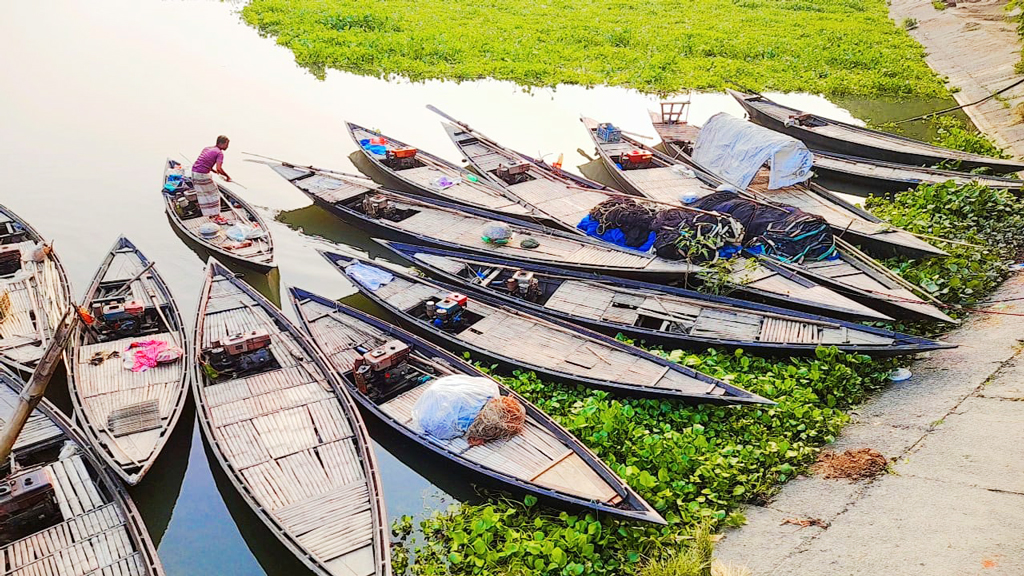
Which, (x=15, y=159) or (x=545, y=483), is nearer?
(x=545, y=483)

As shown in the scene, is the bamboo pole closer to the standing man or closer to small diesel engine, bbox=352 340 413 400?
small diesel engine, bbox=352 340 413 400

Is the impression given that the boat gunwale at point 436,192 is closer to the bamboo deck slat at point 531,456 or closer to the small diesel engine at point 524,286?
the small diesel engine at point 524,286

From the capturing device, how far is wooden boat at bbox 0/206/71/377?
425 inches

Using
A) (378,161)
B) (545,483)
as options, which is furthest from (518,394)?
(378,161)

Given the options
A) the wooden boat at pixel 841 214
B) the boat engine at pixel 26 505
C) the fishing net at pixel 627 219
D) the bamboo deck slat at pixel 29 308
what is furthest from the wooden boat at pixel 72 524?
the wooden boat at pixel 841 214

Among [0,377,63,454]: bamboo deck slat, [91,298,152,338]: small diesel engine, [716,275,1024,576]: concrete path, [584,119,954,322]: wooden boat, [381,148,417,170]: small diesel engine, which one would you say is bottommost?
[716,275,1024,576]: concrete path

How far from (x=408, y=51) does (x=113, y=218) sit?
15517 millimetres

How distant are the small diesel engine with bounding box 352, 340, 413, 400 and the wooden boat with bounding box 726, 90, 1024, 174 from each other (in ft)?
54.0

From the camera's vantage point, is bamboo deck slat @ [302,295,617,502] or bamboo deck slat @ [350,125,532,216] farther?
bamboo deck slat @ [350,125,532,216]

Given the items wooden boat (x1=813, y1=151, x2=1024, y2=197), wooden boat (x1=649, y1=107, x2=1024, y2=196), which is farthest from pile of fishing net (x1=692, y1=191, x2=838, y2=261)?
wooden boat (x1=813, y1=151, x2=1024, y2=197)

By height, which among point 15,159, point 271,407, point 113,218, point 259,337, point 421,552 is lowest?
point 421,552

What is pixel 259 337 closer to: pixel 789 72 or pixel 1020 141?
pixel 1020 141

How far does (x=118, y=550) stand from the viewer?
7.59 metres

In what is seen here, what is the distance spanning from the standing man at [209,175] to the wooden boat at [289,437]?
12.3 ft
